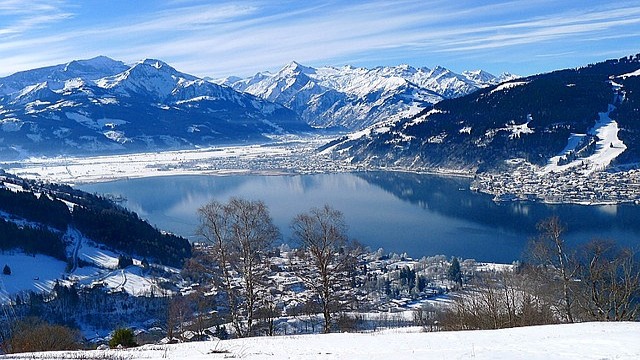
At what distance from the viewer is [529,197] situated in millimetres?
83688

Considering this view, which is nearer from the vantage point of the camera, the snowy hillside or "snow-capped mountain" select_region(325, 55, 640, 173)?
the snowy hillside

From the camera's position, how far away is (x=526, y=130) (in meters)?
120

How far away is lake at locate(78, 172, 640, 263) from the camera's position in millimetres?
59406

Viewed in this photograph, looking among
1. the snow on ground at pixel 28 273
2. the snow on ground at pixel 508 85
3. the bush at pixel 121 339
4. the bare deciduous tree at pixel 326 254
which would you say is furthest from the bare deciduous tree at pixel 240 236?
the snow on ground at pixel 508 85

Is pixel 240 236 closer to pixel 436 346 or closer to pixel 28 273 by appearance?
pixel 436 346

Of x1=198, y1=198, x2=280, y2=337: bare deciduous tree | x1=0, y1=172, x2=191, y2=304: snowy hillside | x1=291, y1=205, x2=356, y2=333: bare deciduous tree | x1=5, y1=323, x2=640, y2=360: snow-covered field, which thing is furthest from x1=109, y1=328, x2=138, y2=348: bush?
x1=0, y1=172, x2=191, y2=304: snowy hillside

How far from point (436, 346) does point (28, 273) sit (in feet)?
135

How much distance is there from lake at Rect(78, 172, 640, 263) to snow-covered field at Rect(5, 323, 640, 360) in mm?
39907

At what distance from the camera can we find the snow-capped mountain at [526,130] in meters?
108

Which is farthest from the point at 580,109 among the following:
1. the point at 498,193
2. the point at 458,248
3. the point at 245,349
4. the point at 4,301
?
the point at 245,349

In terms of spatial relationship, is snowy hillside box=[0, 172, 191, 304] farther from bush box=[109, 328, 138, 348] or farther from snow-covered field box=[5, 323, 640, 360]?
snow-covered field box=[5, 323, 640, 360]

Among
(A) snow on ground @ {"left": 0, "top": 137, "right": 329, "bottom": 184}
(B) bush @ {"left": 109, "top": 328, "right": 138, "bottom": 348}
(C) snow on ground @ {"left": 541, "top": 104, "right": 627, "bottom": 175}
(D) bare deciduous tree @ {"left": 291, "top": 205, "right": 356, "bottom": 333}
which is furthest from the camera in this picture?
(A) snow on ground @ {"left": 0, "top": 137, "right": 329, "bottom": 184}

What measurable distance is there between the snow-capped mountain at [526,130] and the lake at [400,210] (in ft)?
44.3

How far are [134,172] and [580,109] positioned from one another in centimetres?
10491
